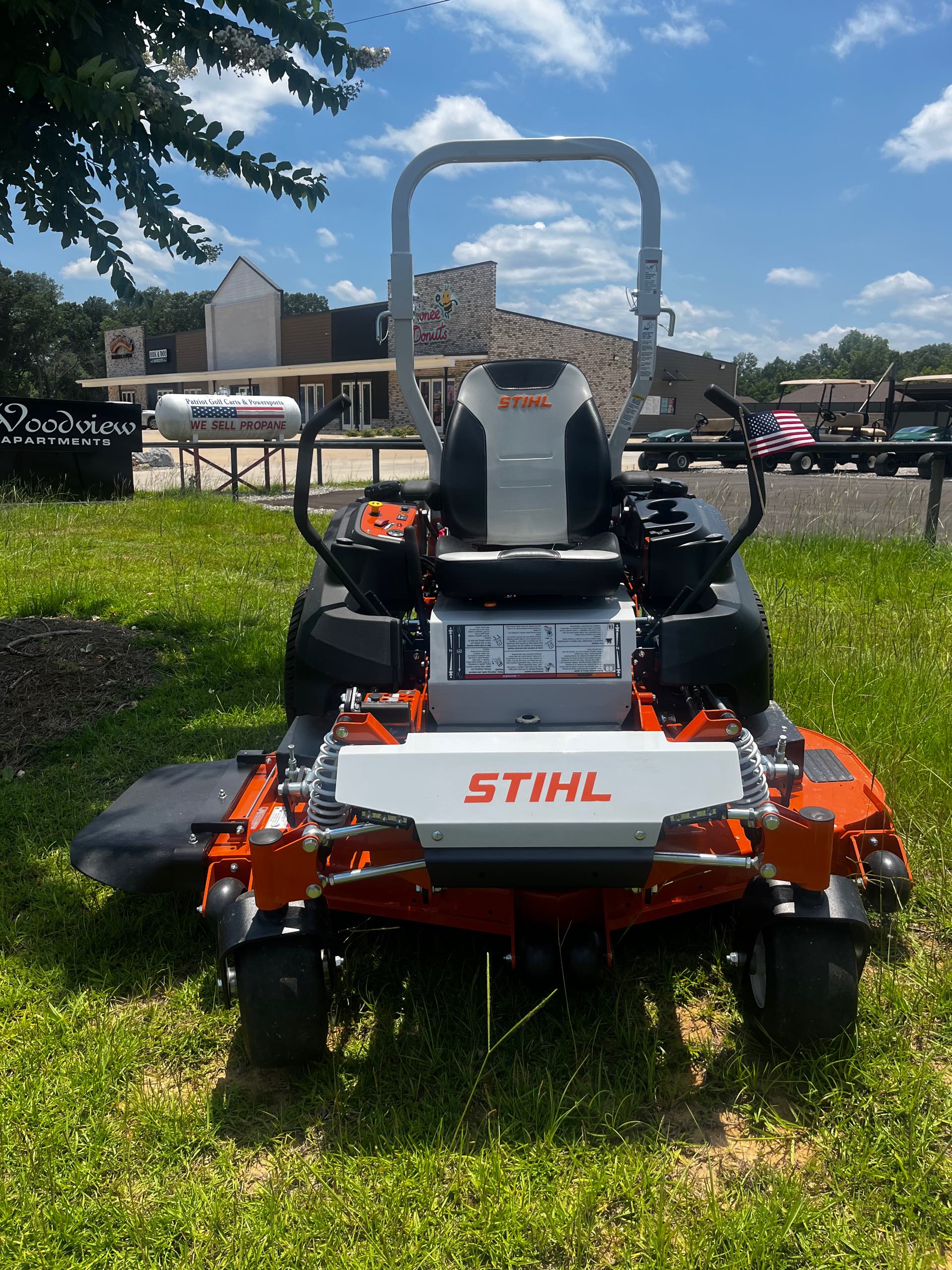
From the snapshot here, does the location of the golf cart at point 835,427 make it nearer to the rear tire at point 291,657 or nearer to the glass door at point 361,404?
the rear tire at point 291,657

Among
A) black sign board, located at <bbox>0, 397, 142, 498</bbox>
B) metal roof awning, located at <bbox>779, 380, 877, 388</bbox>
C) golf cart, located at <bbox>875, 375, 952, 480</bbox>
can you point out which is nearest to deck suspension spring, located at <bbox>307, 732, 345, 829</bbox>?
black sign board, located at <bbox>0, 397, 142, 498</bbox>

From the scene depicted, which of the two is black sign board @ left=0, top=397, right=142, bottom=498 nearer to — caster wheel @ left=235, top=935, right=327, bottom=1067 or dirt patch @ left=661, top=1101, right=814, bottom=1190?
caster wheel @ left=235, top=935, right=327, bottom=1067

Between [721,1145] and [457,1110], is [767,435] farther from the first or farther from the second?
[457,1110]

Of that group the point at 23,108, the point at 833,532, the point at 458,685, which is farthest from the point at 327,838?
the point at 833,532

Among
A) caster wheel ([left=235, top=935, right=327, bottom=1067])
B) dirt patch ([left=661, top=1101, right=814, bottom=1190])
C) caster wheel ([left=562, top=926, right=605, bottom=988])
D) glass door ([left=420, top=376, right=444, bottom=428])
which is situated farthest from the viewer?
glass door ([left=420, top=376, right=444, bottom=428])

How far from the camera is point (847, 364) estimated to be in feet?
339

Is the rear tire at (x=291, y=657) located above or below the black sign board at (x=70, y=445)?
below

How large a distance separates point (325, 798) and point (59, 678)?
3171 mm

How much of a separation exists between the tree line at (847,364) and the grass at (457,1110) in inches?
2951

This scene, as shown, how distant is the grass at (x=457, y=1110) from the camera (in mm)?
1782

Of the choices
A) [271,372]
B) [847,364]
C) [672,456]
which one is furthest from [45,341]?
[847,364]

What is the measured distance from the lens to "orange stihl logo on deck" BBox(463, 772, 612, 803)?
1.96 metres

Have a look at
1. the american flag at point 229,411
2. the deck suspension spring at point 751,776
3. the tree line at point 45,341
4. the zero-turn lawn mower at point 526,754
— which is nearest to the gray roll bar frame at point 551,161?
the zero-turn lawn mower at point 526,754

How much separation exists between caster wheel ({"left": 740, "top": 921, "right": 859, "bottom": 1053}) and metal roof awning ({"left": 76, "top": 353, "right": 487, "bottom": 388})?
27205 mm
